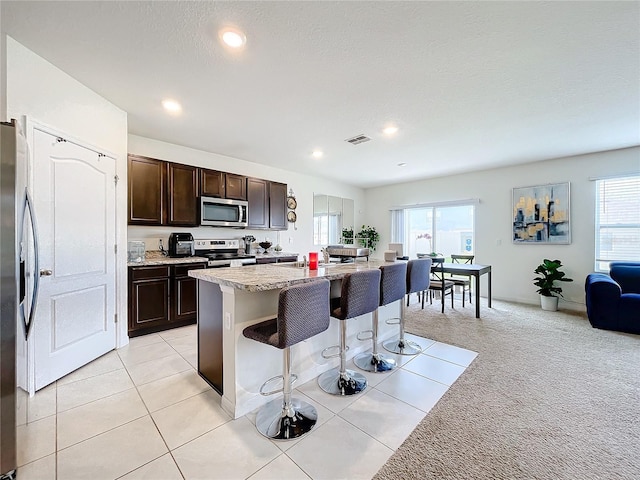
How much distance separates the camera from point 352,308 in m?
2.03

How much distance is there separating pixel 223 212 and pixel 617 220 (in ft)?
20.7

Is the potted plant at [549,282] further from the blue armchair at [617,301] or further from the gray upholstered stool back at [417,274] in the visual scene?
the gray upholstered stool back at [417,274]

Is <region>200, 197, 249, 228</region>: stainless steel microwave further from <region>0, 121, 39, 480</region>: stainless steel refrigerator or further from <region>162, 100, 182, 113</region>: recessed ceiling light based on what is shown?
<region>0, 121, 39, 480</region>: stainless steel refrigerator

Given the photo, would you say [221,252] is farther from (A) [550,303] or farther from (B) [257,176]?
(A) [550,303]

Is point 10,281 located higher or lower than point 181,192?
lower

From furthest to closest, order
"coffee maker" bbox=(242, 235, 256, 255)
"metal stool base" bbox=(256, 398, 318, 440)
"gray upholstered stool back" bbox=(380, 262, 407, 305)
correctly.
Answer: "coffee maker" bbox=(242, 235, 256, 255), "gray upholstered stool back" bbox=(380, 262, 407, 305), "metal stool base" bbox=(256, 398, 318, 440)

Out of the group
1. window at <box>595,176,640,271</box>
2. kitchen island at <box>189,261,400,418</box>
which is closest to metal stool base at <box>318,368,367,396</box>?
kitchen island at <box>189,261,400,418</box>

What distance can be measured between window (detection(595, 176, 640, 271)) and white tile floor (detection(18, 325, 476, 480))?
3874mm

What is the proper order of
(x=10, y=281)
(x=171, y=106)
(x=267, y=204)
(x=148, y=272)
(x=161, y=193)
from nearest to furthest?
(x=10, y=281)
(x=171, y=106)
(x=148, y=272)
(x=161, y=193)
(x=267, y=204)

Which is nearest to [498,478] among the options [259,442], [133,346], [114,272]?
[259,442]

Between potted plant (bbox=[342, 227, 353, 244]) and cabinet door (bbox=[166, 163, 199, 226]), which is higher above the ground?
cabinet door (bbox=[166, 163, 199, 226])

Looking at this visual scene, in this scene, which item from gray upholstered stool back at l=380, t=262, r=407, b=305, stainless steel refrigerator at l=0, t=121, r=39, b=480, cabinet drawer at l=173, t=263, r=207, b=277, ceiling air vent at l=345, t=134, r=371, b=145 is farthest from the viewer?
ceiling air vent at l=345, t=134, r=371, b=145

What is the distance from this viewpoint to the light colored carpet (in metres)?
1.44

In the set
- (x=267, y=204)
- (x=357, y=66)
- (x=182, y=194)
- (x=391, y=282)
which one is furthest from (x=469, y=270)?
(x=182, y=194)
